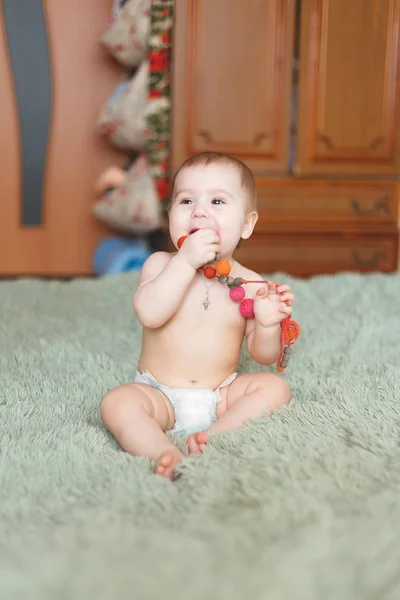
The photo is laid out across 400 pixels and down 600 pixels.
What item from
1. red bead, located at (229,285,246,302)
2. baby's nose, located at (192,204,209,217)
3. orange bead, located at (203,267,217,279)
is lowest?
red bead, located at (229,285,246,302)

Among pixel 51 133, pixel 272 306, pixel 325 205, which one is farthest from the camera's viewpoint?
pixel 51 133

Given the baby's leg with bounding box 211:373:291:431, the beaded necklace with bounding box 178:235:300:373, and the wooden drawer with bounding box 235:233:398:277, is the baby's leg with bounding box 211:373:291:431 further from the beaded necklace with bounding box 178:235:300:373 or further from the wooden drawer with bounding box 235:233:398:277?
the wooden drawer with bounding box 235:233:398:277

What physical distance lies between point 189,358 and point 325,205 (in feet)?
5.39

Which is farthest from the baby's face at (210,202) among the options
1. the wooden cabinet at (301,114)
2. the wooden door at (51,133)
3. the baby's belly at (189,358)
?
the wooden door at (51,133)

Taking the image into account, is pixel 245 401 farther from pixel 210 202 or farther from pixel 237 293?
pixel 210 202

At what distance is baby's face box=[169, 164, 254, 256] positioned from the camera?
961 millimetres

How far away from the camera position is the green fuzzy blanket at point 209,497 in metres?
0.51

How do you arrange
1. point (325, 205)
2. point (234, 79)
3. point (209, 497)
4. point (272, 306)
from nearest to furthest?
point (209, 497), point (272, 306), point (234, 79), point (325, 205)

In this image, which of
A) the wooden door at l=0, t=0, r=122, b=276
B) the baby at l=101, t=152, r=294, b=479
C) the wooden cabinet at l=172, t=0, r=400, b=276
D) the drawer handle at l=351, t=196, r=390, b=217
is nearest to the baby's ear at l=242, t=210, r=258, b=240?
the baby at l=101, t=152, r=294, b=479

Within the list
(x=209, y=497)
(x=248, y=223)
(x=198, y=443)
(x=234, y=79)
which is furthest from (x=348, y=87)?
(x=209, y=497)

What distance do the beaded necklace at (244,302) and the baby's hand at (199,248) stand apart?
0.03 meters

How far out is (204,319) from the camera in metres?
0.99

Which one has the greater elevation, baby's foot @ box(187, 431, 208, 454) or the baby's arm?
the baby's arm

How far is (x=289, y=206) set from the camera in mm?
2465
